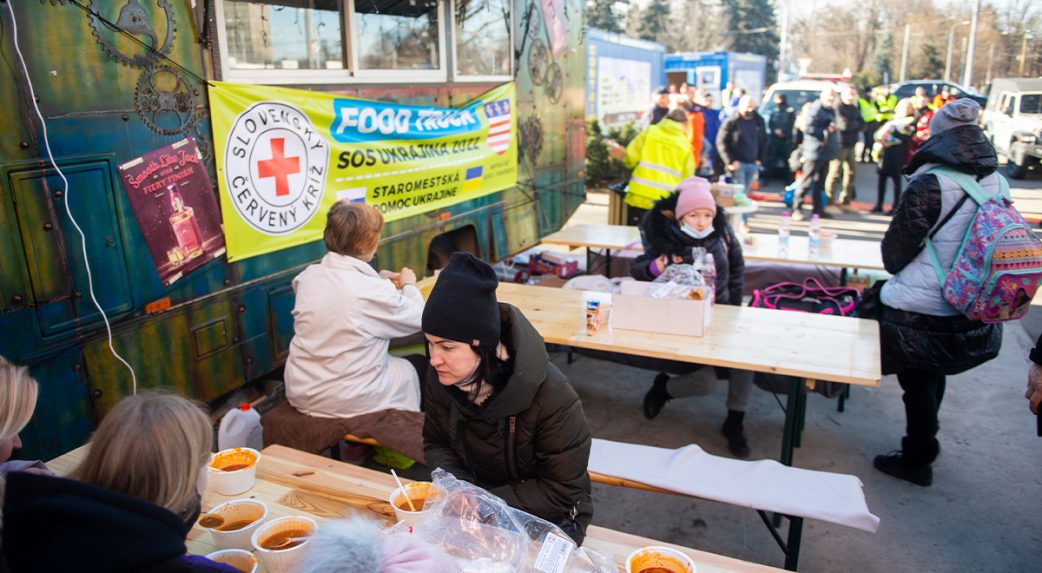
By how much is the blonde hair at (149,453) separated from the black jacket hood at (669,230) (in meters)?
3.46

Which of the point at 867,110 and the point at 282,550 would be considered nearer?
the point at 282,550

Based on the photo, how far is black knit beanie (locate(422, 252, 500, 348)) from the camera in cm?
214

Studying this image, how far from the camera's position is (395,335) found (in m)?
3.60

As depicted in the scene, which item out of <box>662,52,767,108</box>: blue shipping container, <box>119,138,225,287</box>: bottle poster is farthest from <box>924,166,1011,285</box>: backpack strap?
<box>662,52,767,108</box>: blue shipping container

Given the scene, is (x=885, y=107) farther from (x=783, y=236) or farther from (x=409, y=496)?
(x=409, y=496)

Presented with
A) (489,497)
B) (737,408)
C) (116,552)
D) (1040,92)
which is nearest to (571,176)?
(737,408)

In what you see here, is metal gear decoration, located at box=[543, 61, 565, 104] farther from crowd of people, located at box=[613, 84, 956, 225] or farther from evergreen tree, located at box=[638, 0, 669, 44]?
evergreen tree, located at box=[638, 0, 669, 44]

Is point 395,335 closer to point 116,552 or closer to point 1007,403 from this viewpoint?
point 116,552

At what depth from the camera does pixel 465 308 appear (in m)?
2.14

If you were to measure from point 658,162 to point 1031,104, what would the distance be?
12588 mm

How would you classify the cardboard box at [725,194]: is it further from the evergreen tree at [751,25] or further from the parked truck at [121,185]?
the evergreen tree at [751,25]

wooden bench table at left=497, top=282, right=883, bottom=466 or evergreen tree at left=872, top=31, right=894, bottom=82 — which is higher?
evergreen tree at left=872, top=31, right=894, bottom=82

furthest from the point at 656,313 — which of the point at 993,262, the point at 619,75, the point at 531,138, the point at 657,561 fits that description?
the point at 619,75

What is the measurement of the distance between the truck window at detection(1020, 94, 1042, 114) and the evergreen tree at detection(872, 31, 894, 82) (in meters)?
27.4
